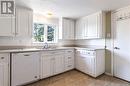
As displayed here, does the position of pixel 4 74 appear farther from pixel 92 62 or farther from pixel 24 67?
pixel 92 62

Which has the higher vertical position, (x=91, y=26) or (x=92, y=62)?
(x=91, y=26)

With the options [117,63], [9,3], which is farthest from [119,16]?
[9,3]

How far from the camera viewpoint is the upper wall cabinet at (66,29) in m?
4.39

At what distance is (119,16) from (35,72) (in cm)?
303

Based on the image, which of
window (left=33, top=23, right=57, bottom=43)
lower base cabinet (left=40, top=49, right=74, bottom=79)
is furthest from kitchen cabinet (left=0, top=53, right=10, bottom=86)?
window (left=33, top=23, right=57, bottom=43)

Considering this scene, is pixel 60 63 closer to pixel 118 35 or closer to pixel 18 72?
pixel 18 72

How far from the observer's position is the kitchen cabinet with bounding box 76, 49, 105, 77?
334cm

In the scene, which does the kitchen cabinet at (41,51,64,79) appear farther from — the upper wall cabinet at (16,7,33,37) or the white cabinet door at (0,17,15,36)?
the white cabinet door at (0,17,15,36)

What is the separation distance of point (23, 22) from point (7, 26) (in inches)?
18.9

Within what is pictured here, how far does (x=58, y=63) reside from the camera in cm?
359

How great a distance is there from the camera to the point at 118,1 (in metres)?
2.71

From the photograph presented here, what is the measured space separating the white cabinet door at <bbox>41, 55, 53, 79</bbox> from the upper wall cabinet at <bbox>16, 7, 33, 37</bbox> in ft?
2.83

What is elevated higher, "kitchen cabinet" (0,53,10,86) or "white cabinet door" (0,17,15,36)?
"white cabinet door" (0,17,15,36)

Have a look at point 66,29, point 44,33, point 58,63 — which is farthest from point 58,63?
point 66,29
